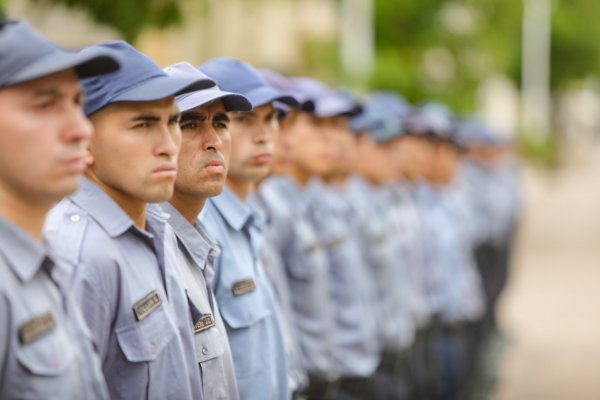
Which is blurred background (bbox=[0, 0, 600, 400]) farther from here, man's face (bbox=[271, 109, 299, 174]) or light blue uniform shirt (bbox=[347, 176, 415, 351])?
light blue uniform shirt (bbox=[347, 176, 415, 351])

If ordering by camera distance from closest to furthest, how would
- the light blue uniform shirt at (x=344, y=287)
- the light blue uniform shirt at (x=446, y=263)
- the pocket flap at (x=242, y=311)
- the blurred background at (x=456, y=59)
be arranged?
the pocket flap at (x=242, y=311), the light blue uniform shirt at (x=344, y=287), the blurred background at (x=456, y=59), the light blue uniform shirt at (x=446, y=263)

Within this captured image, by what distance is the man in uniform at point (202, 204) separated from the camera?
4.41 meters

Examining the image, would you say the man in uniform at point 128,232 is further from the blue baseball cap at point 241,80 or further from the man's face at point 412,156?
the man's face at point 412,156

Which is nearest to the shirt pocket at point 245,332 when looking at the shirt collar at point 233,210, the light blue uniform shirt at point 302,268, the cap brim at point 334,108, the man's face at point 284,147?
the shirt collar at point 233,210

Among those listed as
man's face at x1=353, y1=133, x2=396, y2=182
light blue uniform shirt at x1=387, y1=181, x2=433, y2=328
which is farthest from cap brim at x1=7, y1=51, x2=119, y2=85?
light blue uniform shirt at x1=387, y1=181, x2=433, y2=328

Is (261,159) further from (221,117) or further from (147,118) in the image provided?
(147,118)

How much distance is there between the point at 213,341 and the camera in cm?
445

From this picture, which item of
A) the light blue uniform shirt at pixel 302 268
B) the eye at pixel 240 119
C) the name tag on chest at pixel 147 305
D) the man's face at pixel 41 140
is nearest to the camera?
the man's face at pixel 41 140

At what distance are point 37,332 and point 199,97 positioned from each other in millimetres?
1612

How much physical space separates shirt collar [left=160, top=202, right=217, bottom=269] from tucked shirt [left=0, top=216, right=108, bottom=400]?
118 cm

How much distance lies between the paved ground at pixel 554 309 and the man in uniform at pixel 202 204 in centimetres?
789

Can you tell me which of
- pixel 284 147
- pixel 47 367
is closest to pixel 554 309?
pixel 284 147

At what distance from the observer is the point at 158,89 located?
12.8 ft

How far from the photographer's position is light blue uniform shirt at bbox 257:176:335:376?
683 cm
